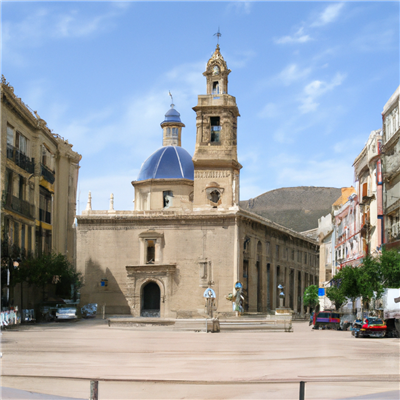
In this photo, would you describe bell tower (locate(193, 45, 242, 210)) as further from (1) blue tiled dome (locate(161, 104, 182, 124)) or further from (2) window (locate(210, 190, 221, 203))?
(1) blue tiled dome (locate(161, 104, 182, 124))

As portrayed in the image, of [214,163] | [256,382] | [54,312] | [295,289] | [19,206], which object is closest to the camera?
[256,382]

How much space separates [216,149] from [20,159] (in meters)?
19.5

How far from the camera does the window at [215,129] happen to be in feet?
191

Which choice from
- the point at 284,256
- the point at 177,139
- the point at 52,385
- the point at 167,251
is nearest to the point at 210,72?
the point at 177,139

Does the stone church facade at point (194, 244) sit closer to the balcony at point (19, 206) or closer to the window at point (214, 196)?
the window at point (214, 196)

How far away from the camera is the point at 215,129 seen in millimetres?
58219

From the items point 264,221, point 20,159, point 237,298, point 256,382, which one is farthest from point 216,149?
point 256,382

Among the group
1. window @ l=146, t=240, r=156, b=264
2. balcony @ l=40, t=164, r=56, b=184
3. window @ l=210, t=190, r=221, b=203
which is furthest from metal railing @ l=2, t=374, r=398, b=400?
window @ l=210, t=190, r=221, b=203

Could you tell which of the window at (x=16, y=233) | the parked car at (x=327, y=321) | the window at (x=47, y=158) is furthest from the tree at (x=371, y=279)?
the window at (x=47, y=158)

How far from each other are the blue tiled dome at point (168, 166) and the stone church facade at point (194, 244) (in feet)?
12.1

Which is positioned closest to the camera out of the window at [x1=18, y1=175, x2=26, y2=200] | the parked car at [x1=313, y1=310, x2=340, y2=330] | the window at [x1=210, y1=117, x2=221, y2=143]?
the parked car at [x1=313, y1=310, x2=340, y2=330]

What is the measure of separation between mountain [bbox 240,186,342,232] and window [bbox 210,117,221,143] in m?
41.8

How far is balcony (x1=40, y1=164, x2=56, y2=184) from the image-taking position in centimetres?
4764

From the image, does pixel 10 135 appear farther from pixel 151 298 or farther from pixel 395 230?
pixel 395 230
